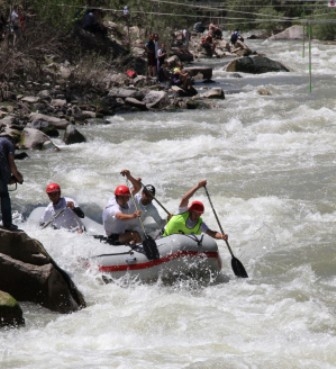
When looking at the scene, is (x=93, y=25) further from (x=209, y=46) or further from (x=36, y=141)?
(x=36, y=141)

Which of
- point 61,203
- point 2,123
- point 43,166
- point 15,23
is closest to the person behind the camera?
point 61,203

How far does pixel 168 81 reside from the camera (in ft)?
84.0

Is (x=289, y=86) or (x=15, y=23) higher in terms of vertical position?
(x=15, y=23)

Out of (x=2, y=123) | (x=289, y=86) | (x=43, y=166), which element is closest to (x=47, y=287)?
(x=43, y=166)

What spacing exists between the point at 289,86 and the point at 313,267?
16.0m

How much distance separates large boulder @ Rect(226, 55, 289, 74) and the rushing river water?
278 inches

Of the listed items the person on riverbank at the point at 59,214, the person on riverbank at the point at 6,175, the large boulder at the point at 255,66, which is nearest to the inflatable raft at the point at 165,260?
the person on riverbank at the point at 59,214

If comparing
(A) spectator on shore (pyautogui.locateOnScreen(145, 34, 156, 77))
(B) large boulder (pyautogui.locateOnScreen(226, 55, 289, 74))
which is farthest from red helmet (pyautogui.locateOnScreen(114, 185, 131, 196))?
(B) large boulder (pyautogui.locateOnScreen(226, 55, 289, 74))

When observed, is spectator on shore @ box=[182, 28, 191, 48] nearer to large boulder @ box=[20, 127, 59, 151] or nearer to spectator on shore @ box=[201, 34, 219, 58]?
spectator on shore @ box=[201, 34, 219, 58]

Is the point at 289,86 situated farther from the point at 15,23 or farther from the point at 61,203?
the point at 61,203

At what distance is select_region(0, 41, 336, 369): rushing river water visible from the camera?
297 inches

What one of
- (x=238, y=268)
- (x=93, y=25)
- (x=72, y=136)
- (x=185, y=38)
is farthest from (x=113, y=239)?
(x=185, y=38)

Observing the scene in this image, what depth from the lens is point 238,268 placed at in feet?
32.8

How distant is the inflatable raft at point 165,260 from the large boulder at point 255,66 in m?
20.6
